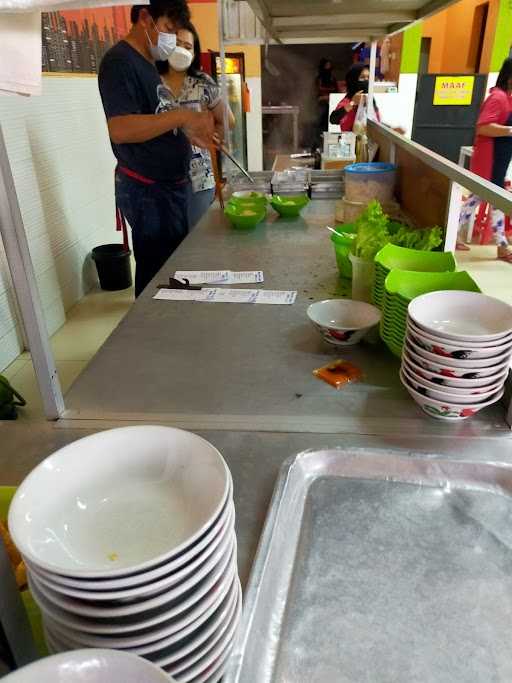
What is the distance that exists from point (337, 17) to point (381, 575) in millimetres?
2221

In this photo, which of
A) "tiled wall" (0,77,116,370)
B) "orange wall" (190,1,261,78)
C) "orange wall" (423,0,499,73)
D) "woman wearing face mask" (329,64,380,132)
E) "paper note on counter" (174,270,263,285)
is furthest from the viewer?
"orange wall" (423,0,499,73)

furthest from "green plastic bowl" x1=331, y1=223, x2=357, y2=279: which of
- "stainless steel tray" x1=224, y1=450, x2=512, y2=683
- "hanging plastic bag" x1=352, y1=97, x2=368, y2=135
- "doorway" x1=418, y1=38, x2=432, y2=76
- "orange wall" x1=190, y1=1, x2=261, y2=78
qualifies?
"doorway" x1=418, y1=38, x2=432, y2=76

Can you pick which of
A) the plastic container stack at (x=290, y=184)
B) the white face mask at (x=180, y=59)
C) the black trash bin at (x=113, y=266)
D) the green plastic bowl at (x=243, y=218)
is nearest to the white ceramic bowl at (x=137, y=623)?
the green plastic bowl at (x=243, y=218)

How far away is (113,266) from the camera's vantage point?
346 centimetres

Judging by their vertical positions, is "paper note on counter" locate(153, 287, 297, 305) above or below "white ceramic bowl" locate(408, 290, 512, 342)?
below

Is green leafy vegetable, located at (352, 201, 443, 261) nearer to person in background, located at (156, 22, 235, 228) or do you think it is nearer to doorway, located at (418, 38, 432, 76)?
person in background, located at (156, 22, 235, 228)

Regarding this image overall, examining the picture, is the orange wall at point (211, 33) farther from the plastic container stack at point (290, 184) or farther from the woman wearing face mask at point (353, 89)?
the plastic container stack at point (290, 184)

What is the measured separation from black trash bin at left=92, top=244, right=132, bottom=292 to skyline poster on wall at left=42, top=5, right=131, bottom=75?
106cm

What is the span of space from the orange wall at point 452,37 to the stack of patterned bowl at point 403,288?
746 cm

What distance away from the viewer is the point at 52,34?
3.03m

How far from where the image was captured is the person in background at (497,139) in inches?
143

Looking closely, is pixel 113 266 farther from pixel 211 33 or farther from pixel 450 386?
pixel 211 33

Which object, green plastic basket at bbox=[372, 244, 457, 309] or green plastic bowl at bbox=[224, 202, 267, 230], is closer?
green plastic basket at bbox=[372, 244, 457, 309]

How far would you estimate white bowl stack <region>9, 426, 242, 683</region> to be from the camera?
0.43 meters
